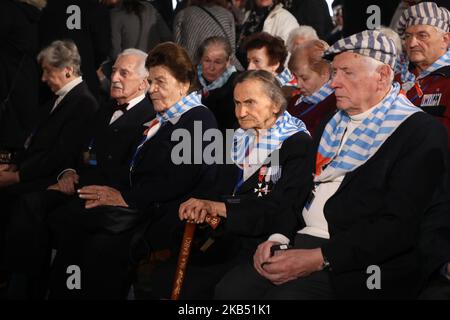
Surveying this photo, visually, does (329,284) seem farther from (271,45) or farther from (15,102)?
(15,102)

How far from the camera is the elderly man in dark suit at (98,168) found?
515 centimetres

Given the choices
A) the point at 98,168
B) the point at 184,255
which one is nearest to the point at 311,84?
the point at 98,168

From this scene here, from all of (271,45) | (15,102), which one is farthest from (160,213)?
(15,102)

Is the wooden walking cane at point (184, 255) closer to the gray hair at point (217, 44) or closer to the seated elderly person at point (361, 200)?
the seated elderly person at point (361, 200)

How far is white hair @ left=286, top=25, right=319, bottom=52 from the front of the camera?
664cm

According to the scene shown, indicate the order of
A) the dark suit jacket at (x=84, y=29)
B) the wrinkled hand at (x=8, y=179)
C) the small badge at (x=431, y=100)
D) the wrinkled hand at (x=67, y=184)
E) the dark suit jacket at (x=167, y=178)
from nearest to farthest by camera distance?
the dark suit jacket at (x=167, y=178) < the small badge at (x=431, y=100) < the wrinkled hand at (x=67, y=184) < the wrinkled hand at (x=8, y=179) < the dark suit jacket at (x=84, y=29)

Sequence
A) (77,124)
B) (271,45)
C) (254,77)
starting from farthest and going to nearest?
1. (271,45)
2. (77,124)
3. (254,77)

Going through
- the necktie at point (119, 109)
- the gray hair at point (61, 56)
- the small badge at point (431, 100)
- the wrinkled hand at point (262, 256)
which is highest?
the gray hair at point (61, 56)

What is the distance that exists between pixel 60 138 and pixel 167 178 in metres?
1.31

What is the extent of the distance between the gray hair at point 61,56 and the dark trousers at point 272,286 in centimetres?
253

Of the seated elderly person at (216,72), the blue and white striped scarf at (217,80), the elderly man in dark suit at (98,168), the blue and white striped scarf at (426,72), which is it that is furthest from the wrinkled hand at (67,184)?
the blue and white striped scarf at (426,72)

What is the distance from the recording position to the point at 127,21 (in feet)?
25.0

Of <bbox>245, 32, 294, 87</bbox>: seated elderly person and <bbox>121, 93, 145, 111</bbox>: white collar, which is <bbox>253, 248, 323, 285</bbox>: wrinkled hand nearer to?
<bbox>121, 93, 145, 111</bbox>: white collar
